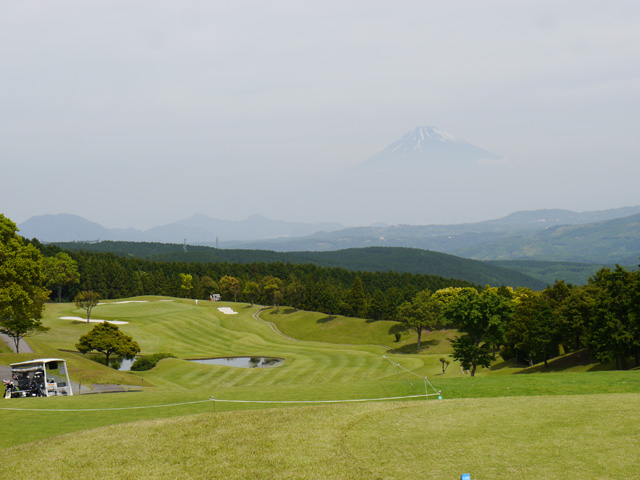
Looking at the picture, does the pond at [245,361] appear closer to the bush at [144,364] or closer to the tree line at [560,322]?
the bush at [144,364]

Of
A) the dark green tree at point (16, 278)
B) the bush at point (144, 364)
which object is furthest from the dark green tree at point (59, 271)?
the dark green tree at point (16, 278)

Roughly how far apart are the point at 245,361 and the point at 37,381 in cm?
4493

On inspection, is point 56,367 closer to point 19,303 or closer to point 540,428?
point 19,303

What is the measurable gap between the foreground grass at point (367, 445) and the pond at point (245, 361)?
177 feet

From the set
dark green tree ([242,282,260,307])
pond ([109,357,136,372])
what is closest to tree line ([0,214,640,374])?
pond ([109,357,136,372])

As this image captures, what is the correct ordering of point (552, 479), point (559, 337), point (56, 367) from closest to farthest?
1. point (552, 479)
2. point (56, 367)
3. point (559, 337)

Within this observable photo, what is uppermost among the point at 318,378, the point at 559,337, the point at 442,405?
the point at 442,405

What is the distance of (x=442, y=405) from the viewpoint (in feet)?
70.6

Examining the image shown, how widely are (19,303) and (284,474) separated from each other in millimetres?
40601

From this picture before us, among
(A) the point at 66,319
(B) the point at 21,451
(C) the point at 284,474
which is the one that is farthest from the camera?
(A) the point at 66,319

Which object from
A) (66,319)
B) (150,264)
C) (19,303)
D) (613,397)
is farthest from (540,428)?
(150,264)

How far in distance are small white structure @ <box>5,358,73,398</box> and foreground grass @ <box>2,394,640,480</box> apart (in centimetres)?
1695

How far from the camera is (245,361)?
76125mm

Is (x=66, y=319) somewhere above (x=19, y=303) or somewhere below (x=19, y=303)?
below
